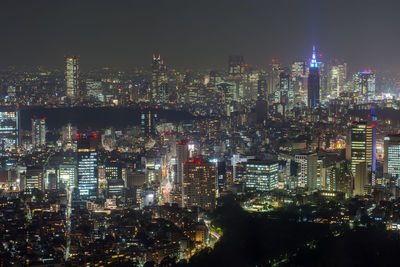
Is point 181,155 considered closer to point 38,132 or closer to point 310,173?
point 310,173

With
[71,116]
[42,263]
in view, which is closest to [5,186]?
[42,263]

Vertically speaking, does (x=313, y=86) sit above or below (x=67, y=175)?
above

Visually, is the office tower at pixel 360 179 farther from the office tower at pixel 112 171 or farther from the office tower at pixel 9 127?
the office tower at pixel 9 127

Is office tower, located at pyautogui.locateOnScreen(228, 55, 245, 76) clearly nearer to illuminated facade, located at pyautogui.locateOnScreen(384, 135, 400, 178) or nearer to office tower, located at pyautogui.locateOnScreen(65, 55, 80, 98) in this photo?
office tower, located at pyautogui.locateOnScreen(65, 55, 80, 98)

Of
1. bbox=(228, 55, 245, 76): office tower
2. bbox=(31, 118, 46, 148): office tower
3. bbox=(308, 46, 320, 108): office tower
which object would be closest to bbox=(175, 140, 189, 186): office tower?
bbox=(31, 118, 46, 148): office tower

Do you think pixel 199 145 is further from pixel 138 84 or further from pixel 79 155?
pixel 138 84

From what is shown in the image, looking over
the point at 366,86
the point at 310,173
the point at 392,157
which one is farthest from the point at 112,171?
the point at 366,86
